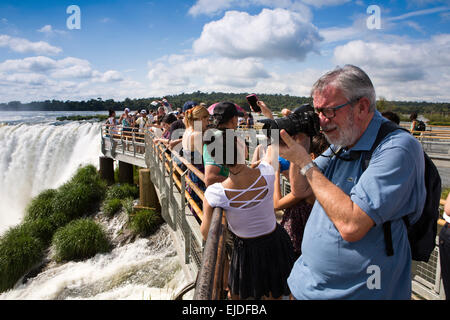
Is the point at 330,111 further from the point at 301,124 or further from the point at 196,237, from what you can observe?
the point at 196,237

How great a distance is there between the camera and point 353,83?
4.15 feet

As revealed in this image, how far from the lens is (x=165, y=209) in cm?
611

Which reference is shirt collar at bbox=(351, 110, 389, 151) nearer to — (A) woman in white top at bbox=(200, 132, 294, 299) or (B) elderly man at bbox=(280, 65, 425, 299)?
(B) elderly man at bbox=(280, 65, 425, 299)

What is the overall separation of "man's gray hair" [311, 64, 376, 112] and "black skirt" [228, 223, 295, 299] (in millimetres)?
1207

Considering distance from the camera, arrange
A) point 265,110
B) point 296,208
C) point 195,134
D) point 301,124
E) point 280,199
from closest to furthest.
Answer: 1. point 301,124
2. point 280,199
3. point 296,208
4. point 265,110
5. point 195,134

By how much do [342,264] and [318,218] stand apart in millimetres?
230

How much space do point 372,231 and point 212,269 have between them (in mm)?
697

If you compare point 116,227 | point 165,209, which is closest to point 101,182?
point 116,227

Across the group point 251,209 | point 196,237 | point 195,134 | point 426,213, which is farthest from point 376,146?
point 195,134

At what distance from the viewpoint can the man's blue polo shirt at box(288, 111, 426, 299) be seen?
1.09m

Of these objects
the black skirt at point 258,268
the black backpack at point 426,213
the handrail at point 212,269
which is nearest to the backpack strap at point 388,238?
the black backpack at point 426,213

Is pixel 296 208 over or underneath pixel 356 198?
underneath

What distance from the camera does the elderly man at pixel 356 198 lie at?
1102 mm
